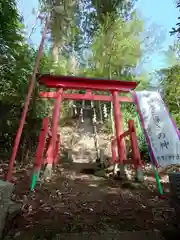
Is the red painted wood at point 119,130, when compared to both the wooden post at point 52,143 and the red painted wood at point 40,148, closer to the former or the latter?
the wooden post at point 52,143

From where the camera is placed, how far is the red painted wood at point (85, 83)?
5.77 metres

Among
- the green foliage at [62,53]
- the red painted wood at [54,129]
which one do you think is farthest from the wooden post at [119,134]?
the green foliage at [62,53]

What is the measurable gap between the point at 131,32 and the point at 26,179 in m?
12.4

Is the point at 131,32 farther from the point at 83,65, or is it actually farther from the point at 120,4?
the point at 83,65

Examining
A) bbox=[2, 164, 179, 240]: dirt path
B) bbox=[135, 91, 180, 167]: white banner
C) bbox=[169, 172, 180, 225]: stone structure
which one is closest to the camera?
bbox=[169, 172, 180, 225]: stone structure

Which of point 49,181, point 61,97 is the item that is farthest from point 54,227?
point 61,97

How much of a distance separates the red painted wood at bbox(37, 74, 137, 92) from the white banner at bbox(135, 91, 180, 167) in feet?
6.08

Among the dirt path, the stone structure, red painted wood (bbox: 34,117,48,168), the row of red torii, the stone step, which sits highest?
the row of red torii

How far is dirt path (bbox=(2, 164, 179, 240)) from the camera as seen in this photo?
212 centimetres

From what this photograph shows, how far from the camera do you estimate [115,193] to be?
3863 mm

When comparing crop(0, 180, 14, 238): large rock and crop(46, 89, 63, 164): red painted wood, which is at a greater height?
crop(46, 89, 63, 164): red painted wood

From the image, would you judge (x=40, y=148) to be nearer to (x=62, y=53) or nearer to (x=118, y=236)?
(x=118, y=236)

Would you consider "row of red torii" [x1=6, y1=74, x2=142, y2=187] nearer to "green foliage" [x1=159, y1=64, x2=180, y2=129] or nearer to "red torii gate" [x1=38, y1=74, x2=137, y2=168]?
Result: "red torii gate" [x1=38, y1=74, x2=137, y2=168]

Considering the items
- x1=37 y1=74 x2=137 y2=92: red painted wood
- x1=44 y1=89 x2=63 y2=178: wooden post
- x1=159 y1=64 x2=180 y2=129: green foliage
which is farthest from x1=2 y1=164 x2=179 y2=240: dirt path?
x1=159 y1=64 x2=180 y2=129: green foliage
